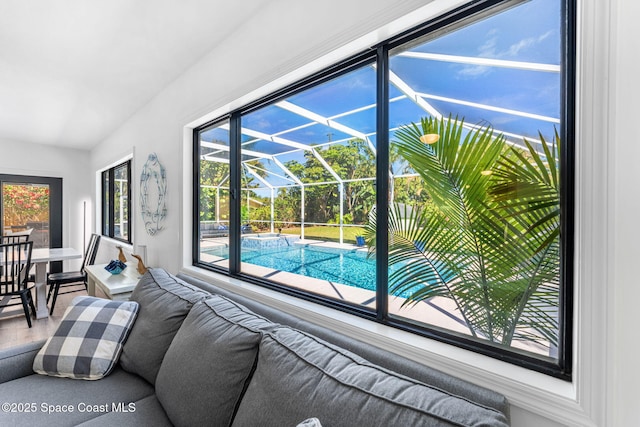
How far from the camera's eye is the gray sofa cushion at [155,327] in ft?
4.65

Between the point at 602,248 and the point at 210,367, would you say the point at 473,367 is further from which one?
the point at 210,367

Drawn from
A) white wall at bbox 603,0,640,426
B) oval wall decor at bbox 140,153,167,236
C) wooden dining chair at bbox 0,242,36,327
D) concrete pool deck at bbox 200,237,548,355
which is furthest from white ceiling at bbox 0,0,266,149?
white wall at bbox 603,0,640,426

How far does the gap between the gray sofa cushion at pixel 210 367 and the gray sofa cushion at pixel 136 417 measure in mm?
40

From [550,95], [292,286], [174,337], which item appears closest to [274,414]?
[174,337]

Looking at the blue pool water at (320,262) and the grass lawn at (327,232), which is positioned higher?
the grass lawn at (327,232)

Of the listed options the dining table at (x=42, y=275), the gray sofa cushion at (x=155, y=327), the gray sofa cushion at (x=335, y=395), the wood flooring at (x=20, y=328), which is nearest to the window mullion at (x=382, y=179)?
the gray sofa cushion at (x=335, y=395)

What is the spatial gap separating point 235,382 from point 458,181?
1.11 m

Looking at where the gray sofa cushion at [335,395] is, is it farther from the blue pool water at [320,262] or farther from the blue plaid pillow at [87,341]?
the blue plaid pillow at [87,341]

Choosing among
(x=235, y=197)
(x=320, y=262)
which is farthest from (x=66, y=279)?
(x=320, y=262)

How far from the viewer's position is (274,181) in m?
2.11

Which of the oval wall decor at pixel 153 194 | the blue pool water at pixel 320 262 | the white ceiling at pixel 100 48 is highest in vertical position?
the white ceiling at pixel 100 48

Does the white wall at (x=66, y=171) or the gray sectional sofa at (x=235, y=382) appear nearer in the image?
the gray sectional sofa at (x=235, y=382)

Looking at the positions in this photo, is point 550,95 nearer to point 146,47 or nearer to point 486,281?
point 486,281

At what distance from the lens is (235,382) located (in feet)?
3.46
